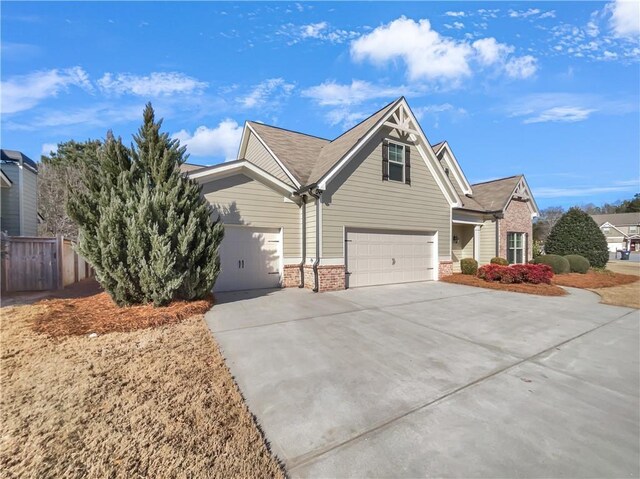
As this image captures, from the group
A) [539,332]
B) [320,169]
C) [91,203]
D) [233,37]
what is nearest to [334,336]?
[539,332]

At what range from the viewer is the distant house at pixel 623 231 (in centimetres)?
5128

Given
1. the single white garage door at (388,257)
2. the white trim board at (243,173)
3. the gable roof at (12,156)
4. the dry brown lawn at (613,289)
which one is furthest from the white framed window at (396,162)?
the gable roof at (12,156)

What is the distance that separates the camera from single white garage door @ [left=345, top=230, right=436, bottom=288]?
1026 centimetres

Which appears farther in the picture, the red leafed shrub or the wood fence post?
the red leafed shrub

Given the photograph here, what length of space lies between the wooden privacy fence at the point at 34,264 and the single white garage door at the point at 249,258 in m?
4.44

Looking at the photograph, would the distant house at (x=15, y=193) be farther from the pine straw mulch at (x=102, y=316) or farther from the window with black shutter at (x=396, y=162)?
the window with black shutter at (x=396, y=162)

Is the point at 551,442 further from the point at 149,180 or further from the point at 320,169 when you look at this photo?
the point at 320,169

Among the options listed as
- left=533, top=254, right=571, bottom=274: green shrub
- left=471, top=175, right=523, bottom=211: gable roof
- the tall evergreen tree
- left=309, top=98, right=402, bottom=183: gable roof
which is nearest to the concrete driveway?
the tall evergreen tree

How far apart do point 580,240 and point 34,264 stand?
990 inches

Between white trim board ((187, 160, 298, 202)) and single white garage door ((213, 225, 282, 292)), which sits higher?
white trim board ((187, 160, 298, 202))

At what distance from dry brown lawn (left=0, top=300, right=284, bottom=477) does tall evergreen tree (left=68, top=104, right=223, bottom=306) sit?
204 centimetres

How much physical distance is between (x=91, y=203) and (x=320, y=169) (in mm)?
6745

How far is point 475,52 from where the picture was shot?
9094 millimetres

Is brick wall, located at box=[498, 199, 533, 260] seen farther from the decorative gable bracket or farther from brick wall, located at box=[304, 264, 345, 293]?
brick wall, located at box=[304, 264, 345, 293]
